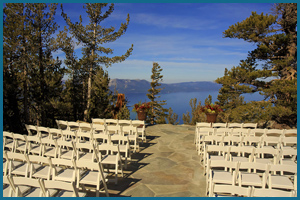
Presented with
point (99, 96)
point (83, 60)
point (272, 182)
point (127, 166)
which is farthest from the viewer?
point (99, 96)

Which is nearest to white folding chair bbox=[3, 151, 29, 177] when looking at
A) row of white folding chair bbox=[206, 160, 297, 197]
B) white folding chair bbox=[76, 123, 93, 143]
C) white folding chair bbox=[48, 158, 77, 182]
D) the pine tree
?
white folding chair bbox=[48, 158, 77, 182]

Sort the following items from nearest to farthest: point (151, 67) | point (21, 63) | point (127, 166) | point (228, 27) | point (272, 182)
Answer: point (272, 182)
point (127, 166)
point (21, 63)
point (228, 27)
point (151, 67)

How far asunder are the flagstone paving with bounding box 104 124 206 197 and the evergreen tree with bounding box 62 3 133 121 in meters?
5.96

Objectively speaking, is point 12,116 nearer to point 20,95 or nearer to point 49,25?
point 20,95

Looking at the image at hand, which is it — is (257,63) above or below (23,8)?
below

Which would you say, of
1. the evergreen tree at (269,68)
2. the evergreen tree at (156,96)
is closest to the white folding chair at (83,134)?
the evergreen tree at (269,68)

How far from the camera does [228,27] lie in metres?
10.5

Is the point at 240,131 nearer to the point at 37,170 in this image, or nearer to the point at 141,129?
the point at 141,129

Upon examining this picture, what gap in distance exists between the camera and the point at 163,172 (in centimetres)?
482

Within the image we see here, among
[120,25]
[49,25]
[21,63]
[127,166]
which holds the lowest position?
[127,166]

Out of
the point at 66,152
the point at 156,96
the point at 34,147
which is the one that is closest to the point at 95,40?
the point at 34,147

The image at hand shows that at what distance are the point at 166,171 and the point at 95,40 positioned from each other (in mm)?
9347

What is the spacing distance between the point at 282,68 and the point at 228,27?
3222 millimetres

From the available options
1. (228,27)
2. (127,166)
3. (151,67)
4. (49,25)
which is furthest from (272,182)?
(151,67)
